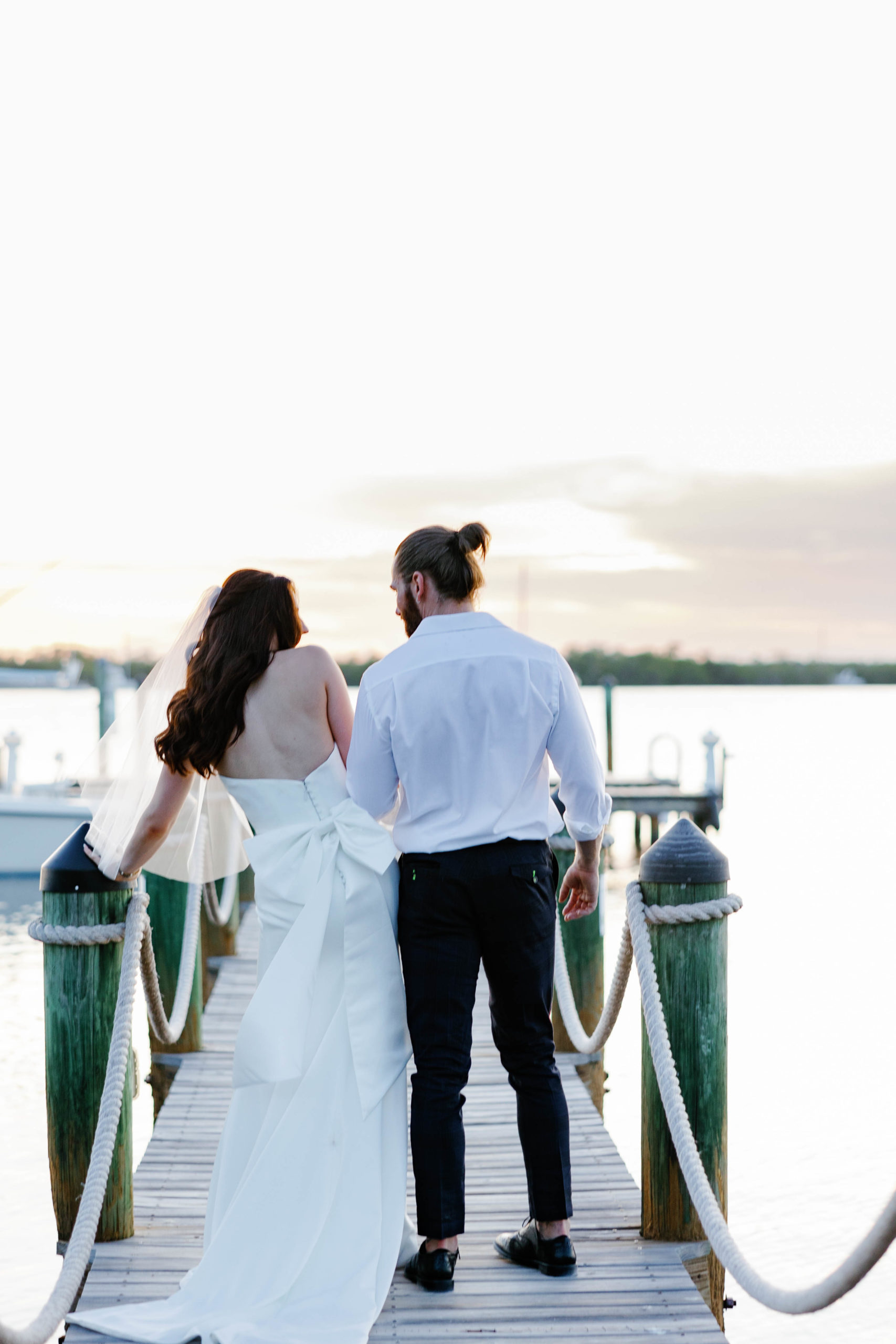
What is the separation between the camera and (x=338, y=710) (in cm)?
322

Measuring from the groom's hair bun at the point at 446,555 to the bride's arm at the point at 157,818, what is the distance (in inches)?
33.5

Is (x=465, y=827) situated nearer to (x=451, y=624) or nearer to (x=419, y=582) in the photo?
(x=451, y=624)

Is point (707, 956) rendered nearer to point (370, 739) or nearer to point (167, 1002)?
point (370, 739)

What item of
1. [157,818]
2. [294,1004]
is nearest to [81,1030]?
[157,818]

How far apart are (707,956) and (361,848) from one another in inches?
40.2

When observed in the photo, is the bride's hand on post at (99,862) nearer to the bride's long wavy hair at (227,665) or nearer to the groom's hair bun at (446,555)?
the bride's long wavy hair at (227,665)

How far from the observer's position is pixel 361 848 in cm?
310

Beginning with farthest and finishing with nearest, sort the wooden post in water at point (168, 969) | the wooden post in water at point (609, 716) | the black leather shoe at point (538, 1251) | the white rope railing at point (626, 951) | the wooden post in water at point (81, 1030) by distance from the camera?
1. the wooden post in water at point (609, 716)
2. the wooden post in water at point (168, 969)
3. the wooden post in water at point (81, 1030)
4. the white rope railing at point (626, 951)
5. the black leather shoe at point (538, 1251)

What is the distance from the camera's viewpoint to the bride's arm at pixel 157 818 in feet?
10.8

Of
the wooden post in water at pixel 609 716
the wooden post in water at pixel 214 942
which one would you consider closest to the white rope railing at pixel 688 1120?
the wooden post in water at pixel 214 942

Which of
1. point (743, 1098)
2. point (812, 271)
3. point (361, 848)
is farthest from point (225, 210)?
point (361, 848)

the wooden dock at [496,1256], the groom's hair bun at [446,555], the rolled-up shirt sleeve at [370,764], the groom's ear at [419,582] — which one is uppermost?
the groom's hair bun at [446,555]

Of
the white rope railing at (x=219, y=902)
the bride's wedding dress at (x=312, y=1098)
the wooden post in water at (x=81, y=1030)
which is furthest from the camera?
the white rope railing at (x=219, y=902)

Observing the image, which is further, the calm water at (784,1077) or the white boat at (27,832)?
the white boat at (27,832)
